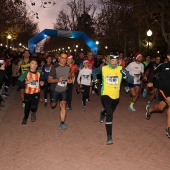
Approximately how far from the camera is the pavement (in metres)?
5.38

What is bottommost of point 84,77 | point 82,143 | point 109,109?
point 82,143

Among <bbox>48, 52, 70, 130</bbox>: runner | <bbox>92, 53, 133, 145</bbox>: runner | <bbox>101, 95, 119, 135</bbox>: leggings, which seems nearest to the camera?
<bbox>101, 95, 119, 135</bbox>: leggings

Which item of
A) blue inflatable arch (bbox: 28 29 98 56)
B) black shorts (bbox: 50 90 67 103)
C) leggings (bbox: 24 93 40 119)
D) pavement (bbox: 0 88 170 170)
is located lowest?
pavement (bbox: 0 88 170 170)

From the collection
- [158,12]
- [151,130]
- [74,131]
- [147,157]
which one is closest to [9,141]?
[74,131]

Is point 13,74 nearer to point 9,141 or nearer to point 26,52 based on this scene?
point 26,52

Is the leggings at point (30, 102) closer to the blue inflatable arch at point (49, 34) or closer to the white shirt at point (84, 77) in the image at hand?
the white shirt at point (84, 77)

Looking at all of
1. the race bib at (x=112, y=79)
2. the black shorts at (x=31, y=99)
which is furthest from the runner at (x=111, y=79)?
the black shorts at (x=31, y=99)

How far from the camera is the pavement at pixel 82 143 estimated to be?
5379 mm

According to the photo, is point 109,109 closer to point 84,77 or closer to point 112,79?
point 112,79

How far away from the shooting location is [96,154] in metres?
5.90

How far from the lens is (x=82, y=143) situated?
21.7 ft

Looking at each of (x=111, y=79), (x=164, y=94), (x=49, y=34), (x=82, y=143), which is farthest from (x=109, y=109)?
(x=49, y=34)

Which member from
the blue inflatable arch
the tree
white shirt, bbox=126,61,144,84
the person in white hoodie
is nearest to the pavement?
the person in white hoodie

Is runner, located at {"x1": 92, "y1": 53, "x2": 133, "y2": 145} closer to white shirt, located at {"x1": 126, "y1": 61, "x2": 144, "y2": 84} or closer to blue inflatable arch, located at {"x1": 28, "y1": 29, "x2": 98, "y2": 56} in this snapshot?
white shirt, located at {"x1": 126, "y1": 61, "x2": 144, "y2": 84}
